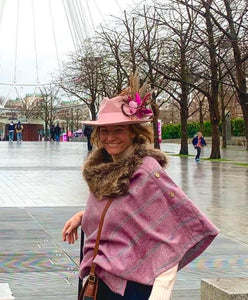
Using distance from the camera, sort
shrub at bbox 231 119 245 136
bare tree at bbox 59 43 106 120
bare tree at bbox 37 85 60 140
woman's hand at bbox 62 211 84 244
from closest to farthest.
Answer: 1. woman's hand at bbox 62 211 84 244
2. bare tree at bbox 59 43 106 120
3. shrub at bbox 231 119 245 136
4. bare tree at bbox 37 85 60 140

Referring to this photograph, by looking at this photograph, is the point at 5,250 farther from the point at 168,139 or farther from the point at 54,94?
the point at 54,94

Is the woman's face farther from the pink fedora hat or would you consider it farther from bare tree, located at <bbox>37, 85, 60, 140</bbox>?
bare tree, located at <bbox>37, 85, 60, 140</bbox>

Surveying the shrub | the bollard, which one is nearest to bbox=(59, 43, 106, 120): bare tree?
the shrub

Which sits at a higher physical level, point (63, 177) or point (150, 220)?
point (150, 220)

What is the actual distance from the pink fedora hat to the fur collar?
0.46 feet

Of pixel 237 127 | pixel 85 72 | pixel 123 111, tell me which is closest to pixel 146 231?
pixel 123 111

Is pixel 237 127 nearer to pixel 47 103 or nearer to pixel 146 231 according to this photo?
pixel 47 103

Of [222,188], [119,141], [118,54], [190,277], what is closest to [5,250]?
[190,277]

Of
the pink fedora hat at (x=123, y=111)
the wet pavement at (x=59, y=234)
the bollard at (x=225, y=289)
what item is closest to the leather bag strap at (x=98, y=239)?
the pink fedora hat at (x=123, y=111)

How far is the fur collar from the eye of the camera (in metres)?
3.29

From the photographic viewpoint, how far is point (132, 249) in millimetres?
3240

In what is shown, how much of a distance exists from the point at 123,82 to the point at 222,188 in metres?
31.2

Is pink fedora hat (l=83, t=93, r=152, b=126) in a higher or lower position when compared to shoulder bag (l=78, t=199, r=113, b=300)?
higher

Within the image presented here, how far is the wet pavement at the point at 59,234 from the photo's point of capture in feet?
23.3
